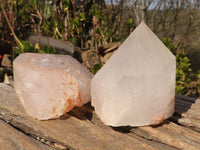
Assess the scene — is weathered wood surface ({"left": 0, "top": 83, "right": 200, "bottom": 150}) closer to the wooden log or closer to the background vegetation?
the wooden log

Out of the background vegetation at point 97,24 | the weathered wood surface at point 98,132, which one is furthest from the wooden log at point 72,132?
the background vegetation at point 97,24

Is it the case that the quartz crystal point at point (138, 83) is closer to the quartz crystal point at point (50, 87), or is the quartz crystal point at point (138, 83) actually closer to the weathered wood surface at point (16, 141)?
the quartz crystal point at point (50, 87)

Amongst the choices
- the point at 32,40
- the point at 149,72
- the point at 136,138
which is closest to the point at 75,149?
the point at 136,138

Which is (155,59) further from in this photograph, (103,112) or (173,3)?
(173,3)

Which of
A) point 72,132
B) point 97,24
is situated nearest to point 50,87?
point 72,132

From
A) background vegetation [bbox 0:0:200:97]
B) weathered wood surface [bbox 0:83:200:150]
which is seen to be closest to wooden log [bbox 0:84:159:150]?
weathered wood surface [bbox 0:83:200:150]

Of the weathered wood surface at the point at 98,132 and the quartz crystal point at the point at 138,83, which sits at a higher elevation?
the quartz crystal point at the point at 138,83
